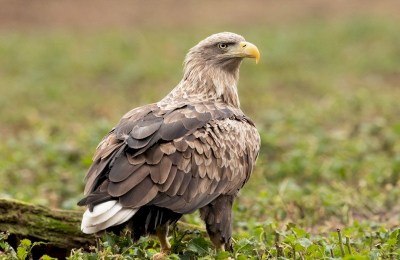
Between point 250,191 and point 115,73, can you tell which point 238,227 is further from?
point 115,73

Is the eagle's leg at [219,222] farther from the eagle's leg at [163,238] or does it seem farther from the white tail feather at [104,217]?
the white tail feather at [104,217]

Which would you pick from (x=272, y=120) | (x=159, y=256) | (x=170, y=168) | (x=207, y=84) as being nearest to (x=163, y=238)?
(x=159, y=256)

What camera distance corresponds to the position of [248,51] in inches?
294

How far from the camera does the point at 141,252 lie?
18.3ft

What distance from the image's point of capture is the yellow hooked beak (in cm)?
745

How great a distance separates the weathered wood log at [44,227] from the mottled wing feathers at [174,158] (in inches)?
24.9

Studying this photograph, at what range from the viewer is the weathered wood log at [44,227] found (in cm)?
625

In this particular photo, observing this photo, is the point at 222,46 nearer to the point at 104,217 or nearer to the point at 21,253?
the point at 104,217

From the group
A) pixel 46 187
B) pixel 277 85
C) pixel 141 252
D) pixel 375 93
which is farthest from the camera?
pixel 277 85

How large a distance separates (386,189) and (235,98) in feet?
8.09

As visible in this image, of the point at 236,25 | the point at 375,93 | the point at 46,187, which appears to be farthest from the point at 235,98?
the point at 236,25

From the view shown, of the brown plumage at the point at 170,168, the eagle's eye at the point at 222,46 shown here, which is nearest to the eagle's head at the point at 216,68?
the eagle's eye at the point at 222,46

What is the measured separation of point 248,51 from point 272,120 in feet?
17.7

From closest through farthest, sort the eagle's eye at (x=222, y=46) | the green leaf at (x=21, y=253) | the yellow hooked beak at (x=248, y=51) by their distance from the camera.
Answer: the green leaf at (x=21, y=253), the yellow hooked beak at (x=248, y=51), the eagle's eye at (x=222, y=46)
